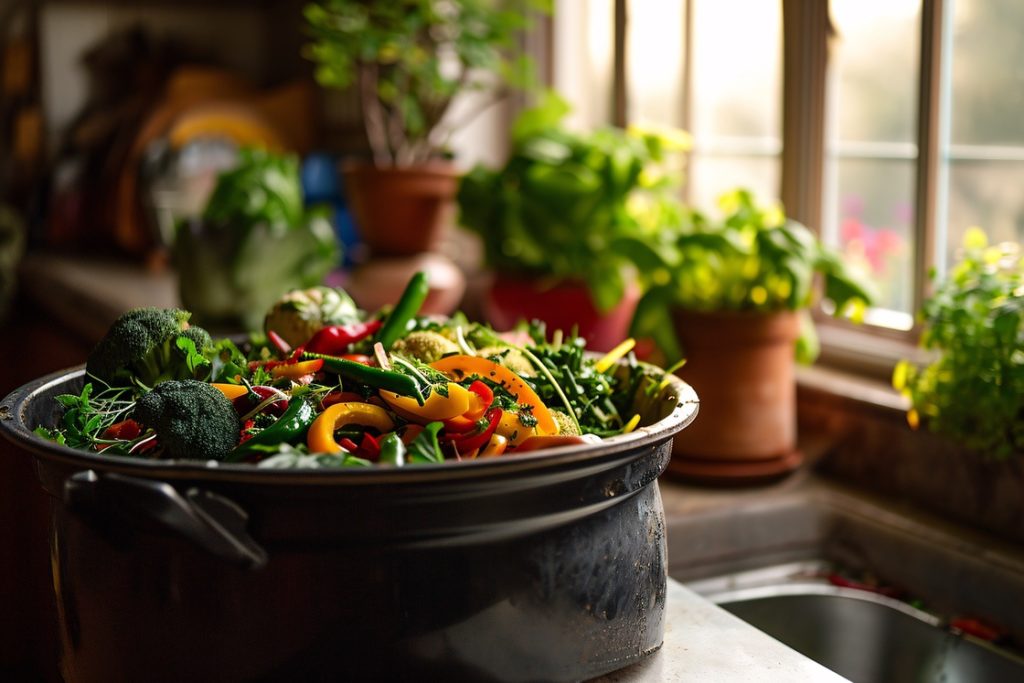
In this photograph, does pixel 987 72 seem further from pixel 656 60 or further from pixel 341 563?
pixel 341 563

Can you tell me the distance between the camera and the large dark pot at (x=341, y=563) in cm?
65

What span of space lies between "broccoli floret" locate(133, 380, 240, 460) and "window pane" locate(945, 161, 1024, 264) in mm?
1217

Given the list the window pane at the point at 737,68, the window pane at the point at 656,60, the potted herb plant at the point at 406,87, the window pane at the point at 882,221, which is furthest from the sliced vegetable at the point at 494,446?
the window pane at the point at 656,60

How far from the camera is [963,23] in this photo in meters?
1.56

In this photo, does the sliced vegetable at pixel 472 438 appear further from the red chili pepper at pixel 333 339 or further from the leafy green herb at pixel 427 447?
the red chili pepper at pixel 333 339

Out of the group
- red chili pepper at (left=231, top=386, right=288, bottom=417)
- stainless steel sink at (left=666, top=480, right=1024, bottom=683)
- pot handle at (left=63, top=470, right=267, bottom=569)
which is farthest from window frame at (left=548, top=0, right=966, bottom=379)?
pot handle at (left=63, top=470, right=267, bottom=569)

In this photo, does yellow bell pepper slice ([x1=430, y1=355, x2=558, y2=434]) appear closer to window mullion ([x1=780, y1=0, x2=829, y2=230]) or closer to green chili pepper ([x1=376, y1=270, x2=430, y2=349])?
green chili pepper ([x1=376, y1=270, x2=430, y2=349])

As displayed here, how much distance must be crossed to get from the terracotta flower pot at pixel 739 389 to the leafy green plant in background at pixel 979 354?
0.73ft

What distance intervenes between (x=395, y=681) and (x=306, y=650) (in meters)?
0.06

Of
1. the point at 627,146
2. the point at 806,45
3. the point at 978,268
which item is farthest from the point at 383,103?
the point at 978,268

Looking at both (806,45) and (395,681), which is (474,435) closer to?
(395,681)

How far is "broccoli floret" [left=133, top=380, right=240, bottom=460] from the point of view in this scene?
0.74 metres

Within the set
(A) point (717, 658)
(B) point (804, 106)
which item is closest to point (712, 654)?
(A) point (717, 658)

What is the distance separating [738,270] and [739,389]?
0.17 metres
